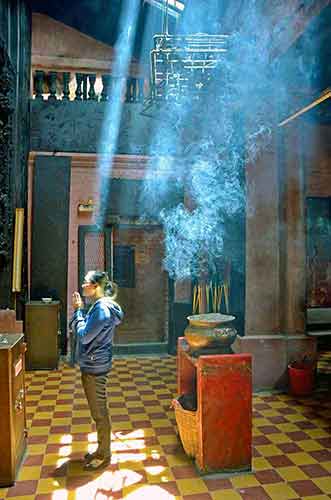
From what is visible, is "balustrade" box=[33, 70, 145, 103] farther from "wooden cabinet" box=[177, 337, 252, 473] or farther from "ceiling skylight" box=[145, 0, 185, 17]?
"wooden cabinet" box=[177, 337, 252, 473]

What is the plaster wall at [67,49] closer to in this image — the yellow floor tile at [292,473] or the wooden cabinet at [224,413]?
the wooden cabinet at [224,413]

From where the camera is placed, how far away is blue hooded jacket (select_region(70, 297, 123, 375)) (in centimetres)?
431

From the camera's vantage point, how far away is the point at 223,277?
7.85 m

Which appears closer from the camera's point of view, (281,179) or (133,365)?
(281,179)

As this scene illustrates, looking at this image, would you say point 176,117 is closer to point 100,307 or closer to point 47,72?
point 47,72

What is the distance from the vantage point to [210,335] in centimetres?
465

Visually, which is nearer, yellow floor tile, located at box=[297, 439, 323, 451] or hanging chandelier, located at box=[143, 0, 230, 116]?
yellow floor tile, located at box=[297, 439, 323, 451]

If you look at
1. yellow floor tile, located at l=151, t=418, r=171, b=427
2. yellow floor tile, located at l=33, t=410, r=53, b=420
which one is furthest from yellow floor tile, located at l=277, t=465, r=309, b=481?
yellow floor tile, located at l=33, t=410, r=53, b=420

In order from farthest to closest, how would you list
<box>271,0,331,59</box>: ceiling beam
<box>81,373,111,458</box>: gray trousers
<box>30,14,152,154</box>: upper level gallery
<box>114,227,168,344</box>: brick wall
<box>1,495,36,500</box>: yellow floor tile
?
1. <box>114,227,168,344</box>: brick wall
2. <box>30,14,152,154</box>: upper level gallery
3. <box>271,0,331,59</box>: ceiling beam
4. <box>81,373,111,458</box>: gray trousers
5. <box>1,495,36,500</box>: yellow floor tile

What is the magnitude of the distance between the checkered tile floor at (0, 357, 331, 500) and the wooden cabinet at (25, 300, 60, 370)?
0.97 metres

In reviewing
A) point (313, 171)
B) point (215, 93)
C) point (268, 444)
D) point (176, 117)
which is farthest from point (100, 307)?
point (313, 171)

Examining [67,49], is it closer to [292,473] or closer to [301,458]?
[301,458]

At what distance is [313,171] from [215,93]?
3.31m

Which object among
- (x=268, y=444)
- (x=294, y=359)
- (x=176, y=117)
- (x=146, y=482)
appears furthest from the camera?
(x=176, y=117)
